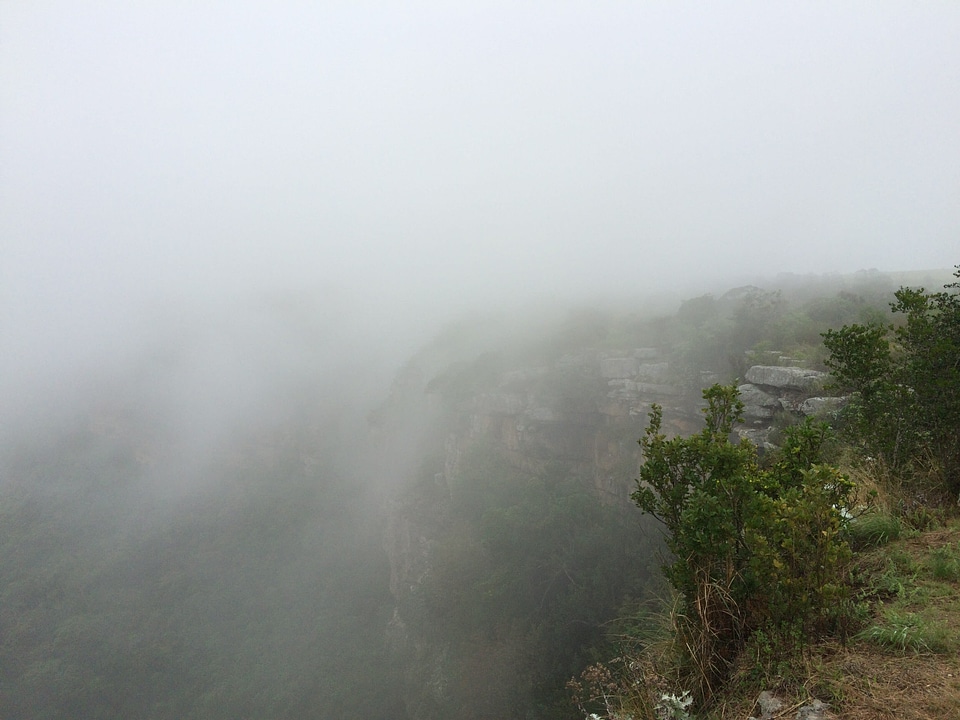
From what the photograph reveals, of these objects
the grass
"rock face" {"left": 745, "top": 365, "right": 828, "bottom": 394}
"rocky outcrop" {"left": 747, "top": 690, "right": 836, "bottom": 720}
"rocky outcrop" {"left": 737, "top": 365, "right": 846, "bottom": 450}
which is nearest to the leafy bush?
the grass

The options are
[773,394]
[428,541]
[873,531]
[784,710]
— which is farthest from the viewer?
[428,541]

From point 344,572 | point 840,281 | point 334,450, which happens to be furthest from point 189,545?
point 840,281

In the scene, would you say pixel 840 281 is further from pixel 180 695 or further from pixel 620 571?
pixel 180 695

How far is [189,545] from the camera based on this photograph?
160 ft

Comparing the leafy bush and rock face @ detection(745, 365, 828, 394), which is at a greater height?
the leafy bush

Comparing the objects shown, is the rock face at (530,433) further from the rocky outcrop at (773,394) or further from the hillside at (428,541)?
the rocky outcrop at (773,394)

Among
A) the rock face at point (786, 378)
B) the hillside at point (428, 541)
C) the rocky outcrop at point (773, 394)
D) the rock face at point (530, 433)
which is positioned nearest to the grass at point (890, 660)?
the hillside at point (428, 541)

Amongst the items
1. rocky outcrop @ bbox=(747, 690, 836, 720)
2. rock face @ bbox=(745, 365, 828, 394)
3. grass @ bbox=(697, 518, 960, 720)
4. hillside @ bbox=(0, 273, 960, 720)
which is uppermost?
grass @ bbox=(697, 518, 960, 720)

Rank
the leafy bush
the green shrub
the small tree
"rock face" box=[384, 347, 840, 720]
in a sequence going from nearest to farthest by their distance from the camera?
the leafy bush < the green shrub < the small tree < "rock face" box=[384, 347, 840, 720]

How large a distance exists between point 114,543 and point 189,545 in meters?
8.76

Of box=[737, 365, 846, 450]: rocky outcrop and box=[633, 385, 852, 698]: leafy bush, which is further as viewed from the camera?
box=[737, 365, 846, 450]: rocky outcrop

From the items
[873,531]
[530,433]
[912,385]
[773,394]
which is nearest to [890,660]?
[873,531]

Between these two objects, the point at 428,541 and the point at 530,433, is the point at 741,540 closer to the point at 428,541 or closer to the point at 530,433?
the point at 530,433

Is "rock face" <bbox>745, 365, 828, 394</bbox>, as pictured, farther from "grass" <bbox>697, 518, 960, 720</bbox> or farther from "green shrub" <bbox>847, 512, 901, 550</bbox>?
"grass" <bbox>697, 518, 960, 720</bbox>
